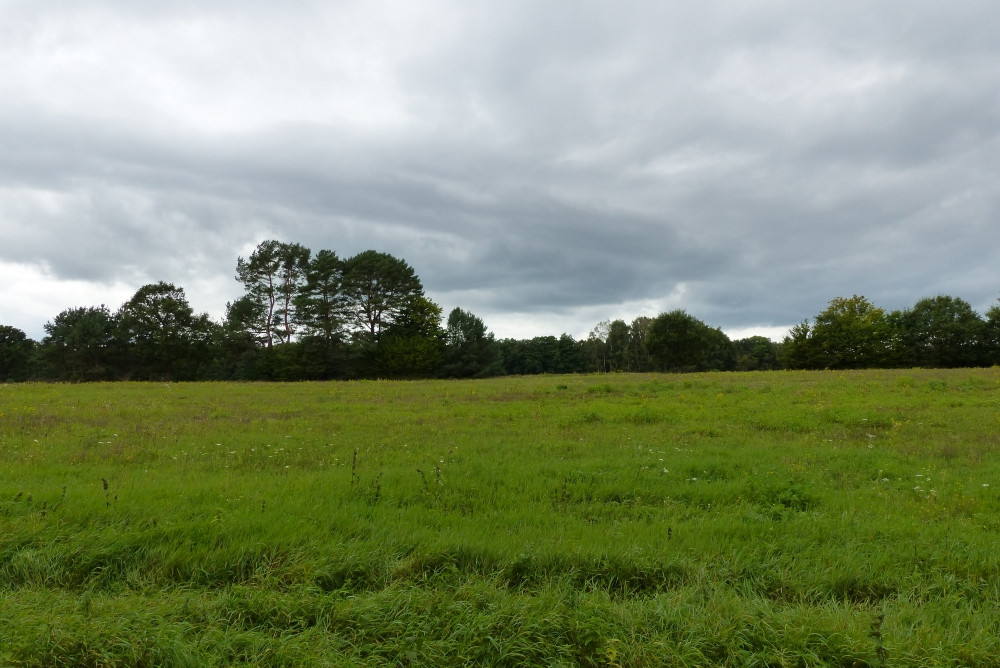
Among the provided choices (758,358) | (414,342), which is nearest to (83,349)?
(414,342)

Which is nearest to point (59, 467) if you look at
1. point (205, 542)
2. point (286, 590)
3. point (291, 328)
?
point (205, 542)

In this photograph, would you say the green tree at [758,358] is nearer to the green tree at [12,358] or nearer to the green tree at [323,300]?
the green tree at [323,300]

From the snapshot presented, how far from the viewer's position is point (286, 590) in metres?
4.18

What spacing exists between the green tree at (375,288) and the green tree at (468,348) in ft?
24.5

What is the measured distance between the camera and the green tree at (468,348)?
209 feet

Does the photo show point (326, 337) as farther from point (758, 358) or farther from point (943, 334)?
point (758, 358)

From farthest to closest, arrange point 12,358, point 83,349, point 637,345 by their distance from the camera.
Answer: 1. point 637,345
2. point 12,358
3. point 83,349

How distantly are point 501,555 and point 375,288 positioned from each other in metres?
60.5

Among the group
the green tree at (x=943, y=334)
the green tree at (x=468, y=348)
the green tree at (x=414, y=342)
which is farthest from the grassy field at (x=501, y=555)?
the green tree at (x=943, y=334)

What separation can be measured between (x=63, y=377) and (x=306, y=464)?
70.6 metres

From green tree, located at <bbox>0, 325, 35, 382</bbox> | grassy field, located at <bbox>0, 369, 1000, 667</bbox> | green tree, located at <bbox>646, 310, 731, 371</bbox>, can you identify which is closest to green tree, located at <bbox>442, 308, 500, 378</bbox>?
green tree, located at <bbox>646, 310, 731, 371</bbox>

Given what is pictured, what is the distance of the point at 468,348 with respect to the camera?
66125 mm

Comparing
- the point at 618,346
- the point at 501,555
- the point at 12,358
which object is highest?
the point at 618,346

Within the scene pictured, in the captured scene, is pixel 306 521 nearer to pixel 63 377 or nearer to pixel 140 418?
pixel 140 418
